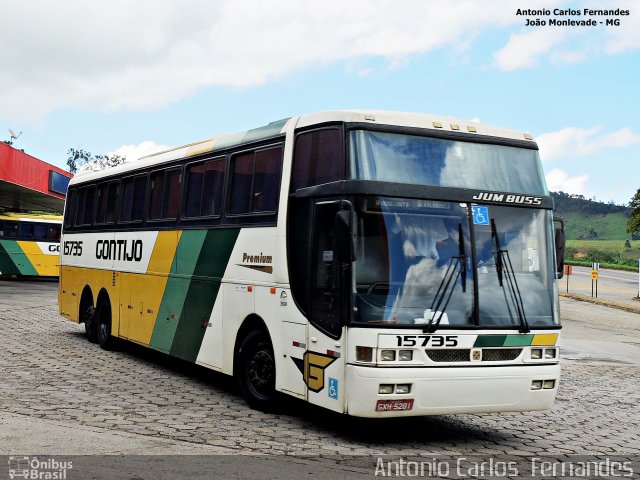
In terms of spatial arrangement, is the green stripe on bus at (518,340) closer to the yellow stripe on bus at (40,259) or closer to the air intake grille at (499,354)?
the air intake grille at (499,354)

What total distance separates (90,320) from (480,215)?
33.8ft

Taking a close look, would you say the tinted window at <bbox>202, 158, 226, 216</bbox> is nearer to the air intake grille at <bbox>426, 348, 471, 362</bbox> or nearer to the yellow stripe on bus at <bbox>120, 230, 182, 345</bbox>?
the yellow stripe on bus at <bbox>120, 230, 182, 345</bbox>

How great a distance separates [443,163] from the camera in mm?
9258

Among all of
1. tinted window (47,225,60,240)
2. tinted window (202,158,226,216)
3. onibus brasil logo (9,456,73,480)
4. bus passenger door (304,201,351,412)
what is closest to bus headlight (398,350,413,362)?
bus passenger door (304,201,351,412)

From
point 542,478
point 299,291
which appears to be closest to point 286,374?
point 299,291

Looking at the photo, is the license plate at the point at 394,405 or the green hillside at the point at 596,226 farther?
the green hillside at the point at 596,226

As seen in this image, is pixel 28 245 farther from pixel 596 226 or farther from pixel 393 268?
pixel 596 226

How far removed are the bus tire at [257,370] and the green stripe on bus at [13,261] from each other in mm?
34191

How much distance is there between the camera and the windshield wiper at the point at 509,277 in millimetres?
8984

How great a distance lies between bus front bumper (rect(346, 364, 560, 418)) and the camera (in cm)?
837

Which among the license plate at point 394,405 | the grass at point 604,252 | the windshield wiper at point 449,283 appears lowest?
the license plate at point 394,405

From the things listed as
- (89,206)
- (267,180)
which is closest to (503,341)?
(267,180)

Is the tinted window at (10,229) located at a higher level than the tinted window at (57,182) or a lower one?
lower

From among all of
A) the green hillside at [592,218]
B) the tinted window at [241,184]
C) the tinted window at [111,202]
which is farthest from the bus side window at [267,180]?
the green hillside at [592,218]
